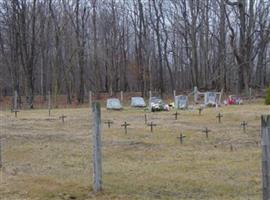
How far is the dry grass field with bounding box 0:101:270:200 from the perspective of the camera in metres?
8.38

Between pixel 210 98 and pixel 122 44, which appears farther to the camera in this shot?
pixel 122 44

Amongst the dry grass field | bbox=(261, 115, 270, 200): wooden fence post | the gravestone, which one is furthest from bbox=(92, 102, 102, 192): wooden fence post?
the gravestone

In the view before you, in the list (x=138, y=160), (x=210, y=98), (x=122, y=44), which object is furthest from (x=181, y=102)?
(x=122, y=44)

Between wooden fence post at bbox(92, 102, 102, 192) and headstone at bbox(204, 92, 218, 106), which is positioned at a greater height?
headstone at bbox(204, 92, 218, 106)

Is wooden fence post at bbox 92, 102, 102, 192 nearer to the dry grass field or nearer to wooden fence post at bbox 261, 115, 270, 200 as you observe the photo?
the dry grass field

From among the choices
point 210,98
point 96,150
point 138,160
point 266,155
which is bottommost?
point 138,160

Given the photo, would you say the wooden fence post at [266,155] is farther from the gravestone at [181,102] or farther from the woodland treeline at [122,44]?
the woodland treeline at [122,44]

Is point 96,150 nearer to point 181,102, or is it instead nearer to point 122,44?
point 181,102

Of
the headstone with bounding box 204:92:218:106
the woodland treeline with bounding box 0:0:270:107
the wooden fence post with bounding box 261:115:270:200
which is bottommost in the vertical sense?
the wooden fence post with bounding box 261:115:270:200

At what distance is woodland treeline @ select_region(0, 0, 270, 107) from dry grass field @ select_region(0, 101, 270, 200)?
26.1 meters

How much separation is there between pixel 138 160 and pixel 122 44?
Answer: 45050mm

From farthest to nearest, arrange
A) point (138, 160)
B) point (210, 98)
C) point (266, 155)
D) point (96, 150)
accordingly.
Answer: point (210, 98) < point (138, 160) < point (96, 150) < point (266, 155)

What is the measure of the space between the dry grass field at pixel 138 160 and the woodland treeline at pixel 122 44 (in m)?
26.1

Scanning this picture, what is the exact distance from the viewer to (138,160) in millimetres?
11969
